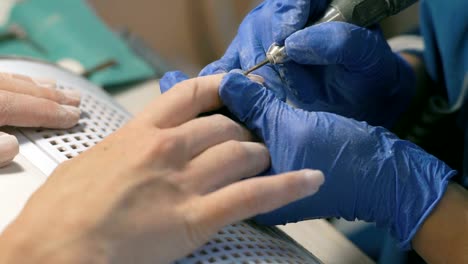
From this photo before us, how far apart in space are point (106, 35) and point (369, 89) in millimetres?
840

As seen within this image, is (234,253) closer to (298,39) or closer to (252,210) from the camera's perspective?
(252,210)

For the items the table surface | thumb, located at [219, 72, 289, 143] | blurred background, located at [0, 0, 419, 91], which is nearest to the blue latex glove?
thumb, located at [219, 72, 289, 143]

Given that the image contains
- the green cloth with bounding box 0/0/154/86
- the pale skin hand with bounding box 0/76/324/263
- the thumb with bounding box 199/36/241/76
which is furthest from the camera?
the green cloth with bounding box 0/0/154/86

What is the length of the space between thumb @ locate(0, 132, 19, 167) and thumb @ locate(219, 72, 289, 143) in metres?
0.26

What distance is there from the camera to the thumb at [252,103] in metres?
0.67

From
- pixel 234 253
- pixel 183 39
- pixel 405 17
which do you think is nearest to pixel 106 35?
pixel 183 39

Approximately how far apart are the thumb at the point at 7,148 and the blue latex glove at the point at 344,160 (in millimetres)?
265

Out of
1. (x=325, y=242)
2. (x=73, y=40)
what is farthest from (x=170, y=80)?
(x=73, y=40)

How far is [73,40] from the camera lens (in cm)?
143

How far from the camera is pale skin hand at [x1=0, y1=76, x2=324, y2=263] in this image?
21.7 inches

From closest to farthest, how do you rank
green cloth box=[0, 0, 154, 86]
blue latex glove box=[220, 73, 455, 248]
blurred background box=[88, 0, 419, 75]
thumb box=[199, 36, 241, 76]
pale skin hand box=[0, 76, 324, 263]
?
pale skin hand box=[0, 76, 324, 263] < blue latex glove box=[220, 73, 455, 248] < thumb box=[199, 36, 241, 76] < green cloth box=[0, 0, 154, 86] < blurred background box=[88, 0, 419, 75]

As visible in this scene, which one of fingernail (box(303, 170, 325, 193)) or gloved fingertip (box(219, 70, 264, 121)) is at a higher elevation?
gloved fingertip (box(219, 70, 264, 121))

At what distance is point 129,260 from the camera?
0.56 meters

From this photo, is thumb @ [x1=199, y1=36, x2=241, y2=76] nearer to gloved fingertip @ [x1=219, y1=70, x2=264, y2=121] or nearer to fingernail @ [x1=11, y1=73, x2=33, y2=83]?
gloved fingertip @ [x1=219, y1=70, x2=264, y2=121]
